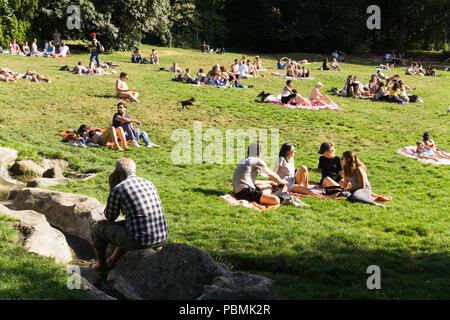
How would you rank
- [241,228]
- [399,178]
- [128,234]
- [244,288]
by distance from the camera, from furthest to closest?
[399,178]
[241,228]
[128,234]
[244,288]

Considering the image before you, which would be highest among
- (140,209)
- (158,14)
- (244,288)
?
(158,14)

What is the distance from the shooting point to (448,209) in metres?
9.19

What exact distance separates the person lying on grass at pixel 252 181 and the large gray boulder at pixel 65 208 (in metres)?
2.89

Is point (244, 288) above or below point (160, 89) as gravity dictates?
below

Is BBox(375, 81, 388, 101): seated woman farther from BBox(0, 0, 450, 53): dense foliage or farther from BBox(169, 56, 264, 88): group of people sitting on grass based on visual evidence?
BBox(0, 0, 450, 53): dense foliage

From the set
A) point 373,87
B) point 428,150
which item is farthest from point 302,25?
point 428,150

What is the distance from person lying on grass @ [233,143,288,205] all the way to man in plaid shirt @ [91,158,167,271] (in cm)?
347

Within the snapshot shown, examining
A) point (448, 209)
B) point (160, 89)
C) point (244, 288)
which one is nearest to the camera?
point (244, 288)

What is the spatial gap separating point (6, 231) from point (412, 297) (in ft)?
17.9

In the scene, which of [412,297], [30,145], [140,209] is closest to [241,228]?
[140,209]

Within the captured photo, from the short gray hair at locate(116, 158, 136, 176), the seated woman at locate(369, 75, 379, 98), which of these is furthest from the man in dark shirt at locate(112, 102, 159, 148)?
the seated woman at locate(369, 75, 379, 98)

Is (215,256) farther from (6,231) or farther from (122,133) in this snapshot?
(122,133)

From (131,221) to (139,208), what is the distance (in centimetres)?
19

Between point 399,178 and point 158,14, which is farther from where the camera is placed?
point 158,14
